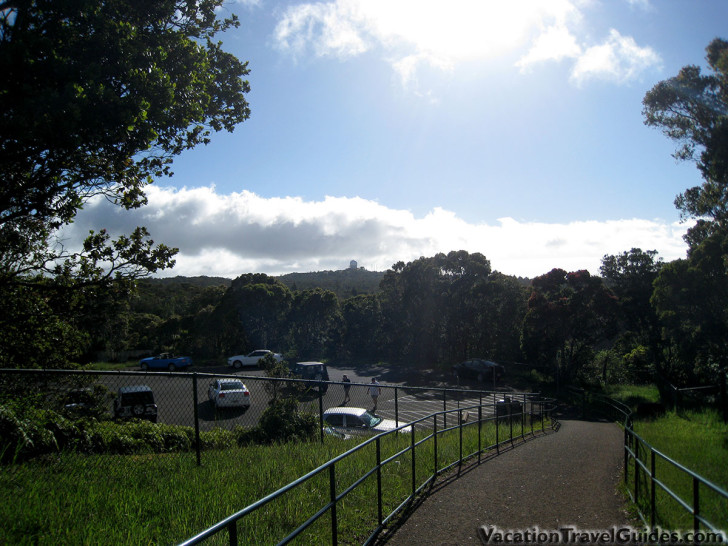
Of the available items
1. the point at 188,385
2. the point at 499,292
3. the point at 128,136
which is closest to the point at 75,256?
the point at 128,136

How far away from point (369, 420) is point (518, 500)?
7419 millimetres

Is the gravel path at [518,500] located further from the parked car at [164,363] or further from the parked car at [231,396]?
the parked car at [164,363]

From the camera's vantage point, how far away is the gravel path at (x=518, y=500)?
5.59 m

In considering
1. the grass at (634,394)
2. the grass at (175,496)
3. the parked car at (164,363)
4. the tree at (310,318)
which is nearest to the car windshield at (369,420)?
the grass at (175,496)

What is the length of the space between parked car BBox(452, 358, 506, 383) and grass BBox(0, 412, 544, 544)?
1266 inches

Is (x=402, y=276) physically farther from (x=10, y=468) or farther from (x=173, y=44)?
(x=10, y=468)

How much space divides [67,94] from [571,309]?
3570 cm

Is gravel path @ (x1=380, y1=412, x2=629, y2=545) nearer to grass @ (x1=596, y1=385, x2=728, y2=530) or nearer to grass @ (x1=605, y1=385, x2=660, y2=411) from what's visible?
grass @ (x1=596, y1=385, x2=728, y2=530)

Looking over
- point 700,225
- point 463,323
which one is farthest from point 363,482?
point 463,323

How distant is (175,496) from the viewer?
16.6ft

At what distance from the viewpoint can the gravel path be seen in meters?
5.59

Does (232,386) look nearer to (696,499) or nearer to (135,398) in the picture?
(135,398)

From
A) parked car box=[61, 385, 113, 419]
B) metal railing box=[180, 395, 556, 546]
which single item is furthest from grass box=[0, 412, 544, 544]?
parked car box=[61, 385, 113, 419]

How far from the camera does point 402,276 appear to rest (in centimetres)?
4912
